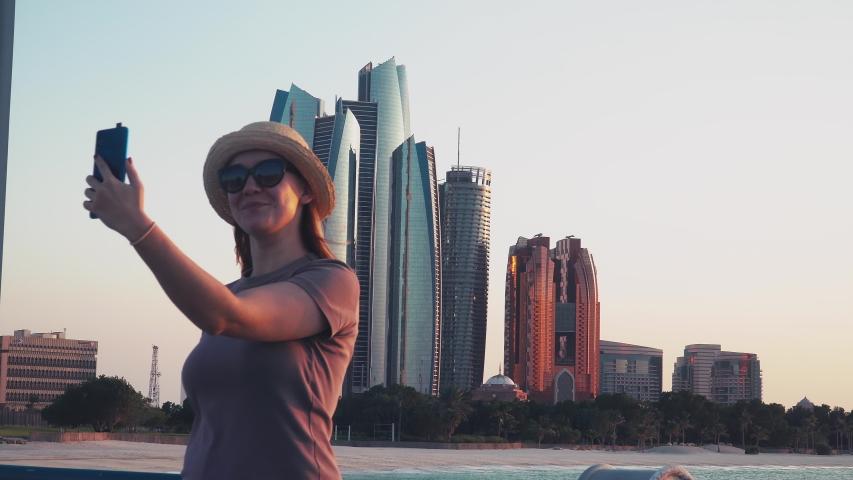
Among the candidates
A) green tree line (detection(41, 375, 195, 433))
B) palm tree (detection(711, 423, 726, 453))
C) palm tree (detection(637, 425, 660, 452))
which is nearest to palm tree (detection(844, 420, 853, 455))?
palm tree (detection(711, 423, 726, 453))

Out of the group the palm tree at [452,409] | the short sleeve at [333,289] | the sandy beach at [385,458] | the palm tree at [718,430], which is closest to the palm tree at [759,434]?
the palm tree at [718,430]

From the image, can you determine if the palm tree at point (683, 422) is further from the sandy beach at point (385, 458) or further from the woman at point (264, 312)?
the woman at point (264, 312)

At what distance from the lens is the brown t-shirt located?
6.14 feet

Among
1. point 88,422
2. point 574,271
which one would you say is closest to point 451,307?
point 574,271

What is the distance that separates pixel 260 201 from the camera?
6.70ft

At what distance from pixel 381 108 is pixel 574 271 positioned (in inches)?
1624

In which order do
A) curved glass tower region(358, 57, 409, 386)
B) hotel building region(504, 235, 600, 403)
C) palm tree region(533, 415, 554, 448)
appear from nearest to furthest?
palm tree region(533, 415, 554, 448), curved glass tower region(358, 57, 409, 386), hotel building region(504, 235, 600, 403)

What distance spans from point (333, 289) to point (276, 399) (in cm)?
23

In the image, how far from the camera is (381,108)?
11975cm

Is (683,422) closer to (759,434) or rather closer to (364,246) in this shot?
(759,434)

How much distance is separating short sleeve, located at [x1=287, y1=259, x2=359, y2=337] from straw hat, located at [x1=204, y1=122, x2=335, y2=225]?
19 centimetres

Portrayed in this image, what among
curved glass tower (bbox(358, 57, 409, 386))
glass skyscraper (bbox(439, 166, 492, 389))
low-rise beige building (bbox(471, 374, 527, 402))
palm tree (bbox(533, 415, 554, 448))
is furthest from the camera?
glass skyscraper (bbox(439, 166, 492, 389))

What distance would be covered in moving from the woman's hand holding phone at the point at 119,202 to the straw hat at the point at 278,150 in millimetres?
490

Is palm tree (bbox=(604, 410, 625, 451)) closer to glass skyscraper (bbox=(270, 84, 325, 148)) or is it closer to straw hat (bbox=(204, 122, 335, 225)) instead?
glass skyscraper (bbox=(270, 84, 325, 148))
